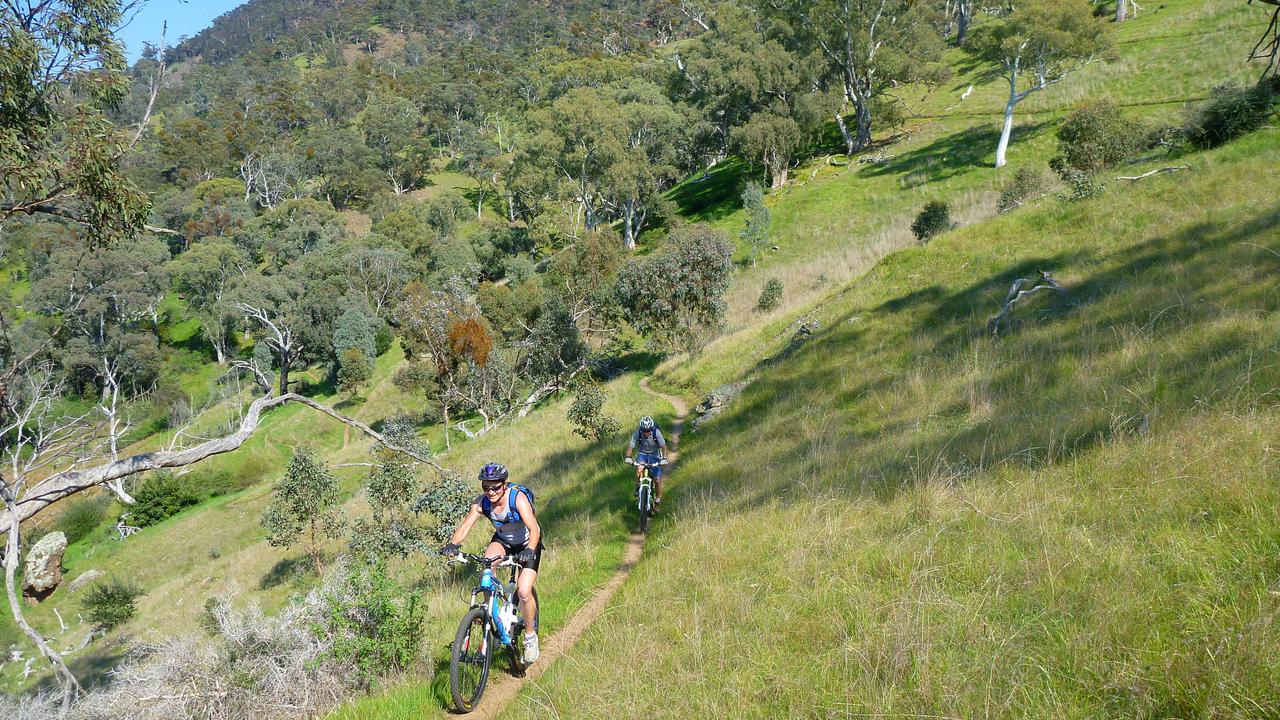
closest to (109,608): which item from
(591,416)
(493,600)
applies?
(591,416)

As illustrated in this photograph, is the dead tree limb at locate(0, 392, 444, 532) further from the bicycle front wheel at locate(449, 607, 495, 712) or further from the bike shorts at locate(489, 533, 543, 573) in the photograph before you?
the bicycle front wheel at locate(449, 607, 495, 712)

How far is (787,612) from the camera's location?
4.52 meters

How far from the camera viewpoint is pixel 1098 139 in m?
22.6

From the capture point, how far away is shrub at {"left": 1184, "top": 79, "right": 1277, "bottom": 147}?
51.6 feet

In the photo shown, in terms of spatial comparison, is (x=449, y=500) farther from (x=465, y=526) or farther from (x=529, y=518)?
(x=529, y=518)

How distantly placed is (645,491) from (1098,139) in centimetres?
2353

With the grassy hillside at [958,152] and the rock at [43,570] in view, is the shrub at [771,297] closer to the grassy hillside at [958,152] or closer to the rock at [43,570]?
the grassy hillside at [958,152]

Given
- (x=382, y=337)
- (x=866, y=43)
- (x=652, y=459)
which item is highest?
(x=866, y=43)

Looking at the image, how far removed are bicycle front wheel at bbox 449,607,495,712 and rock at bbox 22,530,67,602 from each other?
3194 centimetres

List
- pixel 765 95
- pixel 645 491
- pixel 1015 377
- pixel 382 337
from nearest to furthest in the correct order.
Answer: pixel 1015 377
pixel 645 491
pixel 765 95
pixel 382 337

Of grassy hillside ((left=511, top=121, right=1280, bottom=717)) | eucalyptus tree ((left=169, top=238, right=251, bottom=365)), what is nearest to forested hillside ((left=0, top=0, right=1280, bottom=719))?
grassy hillside ((left=511, top=121, right=1280, bottom=717))

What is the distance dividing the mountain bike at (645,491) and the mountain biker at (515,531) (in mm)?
3179

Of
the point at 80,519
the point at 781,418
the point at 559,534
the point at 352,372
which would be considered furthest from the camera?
the point at 352,372

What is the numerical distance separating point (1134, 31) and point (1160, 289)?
137 feet
